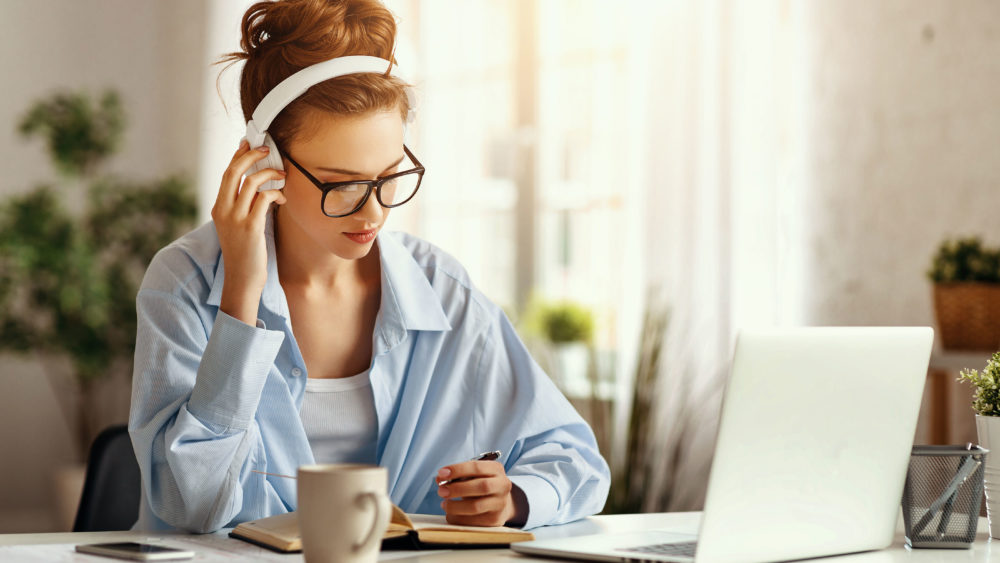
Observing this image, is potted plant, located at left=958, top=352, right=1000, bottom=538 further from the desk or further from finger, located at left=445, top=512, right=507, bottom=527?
finger, located at left=445, top=512, right=507, bottom=527

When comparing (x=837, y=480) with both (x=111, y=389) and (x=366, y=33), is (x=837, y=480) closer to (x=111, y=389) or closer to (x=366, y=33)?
(x=366, y=33)

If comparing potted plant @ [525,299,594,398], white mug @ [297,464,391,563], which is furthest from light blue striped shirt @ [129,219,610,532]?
potted plant @ [525,299,594,398]

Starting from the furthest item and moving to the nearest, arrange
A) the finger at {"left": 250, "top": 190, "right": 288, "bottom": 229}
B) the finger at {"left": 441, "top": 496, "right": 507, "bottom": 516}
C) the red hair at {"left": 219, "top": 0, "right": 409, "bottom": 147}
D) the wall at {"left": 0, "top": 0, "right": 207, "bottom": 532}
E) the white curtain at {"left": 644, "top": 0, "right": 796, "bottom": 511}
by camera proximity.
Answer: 1. the wall at {"left": 0, "top": 0, "right": 207, "bottom": 532}
2. the white curtain at {"left": 644, "top": 0, "right": 796, "bottom": 511}
3. the red hair at {"left": 219, "top": 0, "right": 409, "bottom": 147}
4. the finger at {"left": 250, "top": 190, "right": 288, "bottom": 229}
5. the finger at {"left": 441, "top": 496, "right": 507, "bottom": 516}

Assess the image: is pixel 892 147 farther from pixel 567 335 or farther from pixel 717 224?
pixel 567 335

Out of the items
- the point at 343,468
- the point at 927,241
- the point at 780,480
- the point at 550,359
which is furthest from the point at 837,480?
the point at 550,359

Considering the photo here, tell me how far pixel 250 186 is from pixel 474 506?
1.63 feet

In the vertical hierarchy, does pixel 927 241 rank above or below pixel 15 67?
below

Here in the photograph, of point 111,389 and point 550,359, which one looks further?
point 111,389

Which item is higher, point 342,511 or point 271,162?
point 271,162

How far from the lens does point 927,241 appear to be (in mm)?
2768

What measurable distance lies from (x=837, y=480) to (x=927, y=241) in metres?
1.83

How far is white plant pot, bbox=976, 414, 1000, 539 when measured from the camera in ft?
4.15

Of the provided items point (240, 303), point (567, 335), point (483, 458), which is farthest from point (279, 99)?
point (567, 335)

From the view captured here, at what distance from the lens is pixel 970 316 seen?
2361mm
